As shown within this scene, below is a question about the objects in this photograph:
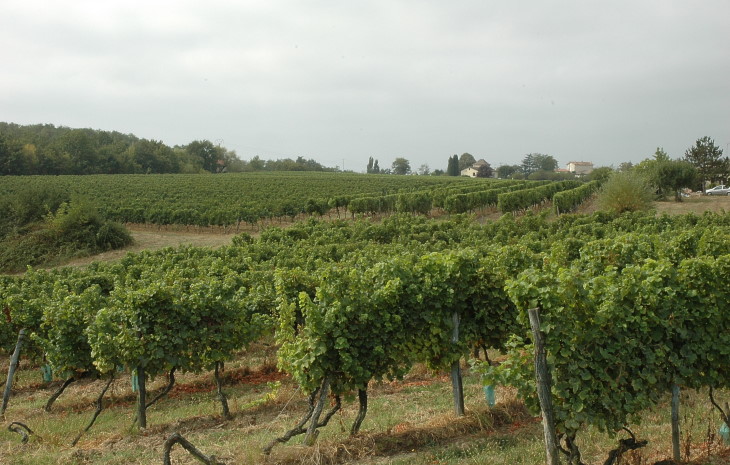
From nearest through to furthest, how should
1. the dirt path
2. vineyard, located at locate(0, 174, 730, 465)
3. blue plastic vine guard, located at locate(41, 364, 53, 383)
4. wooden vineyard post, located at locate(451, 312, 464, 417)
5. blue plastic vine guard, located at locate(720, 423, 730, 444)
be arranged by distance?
vineyard, located at locate(0, 174, 730, 465) → blue plastic vine guard, located at locate(720, 423, 730, 444) → wooden vineyard post, located at locate(451, 312, 464, 417) → blue plastic vine guard, located at locate(41, 364, 53, 383) → the dirt path

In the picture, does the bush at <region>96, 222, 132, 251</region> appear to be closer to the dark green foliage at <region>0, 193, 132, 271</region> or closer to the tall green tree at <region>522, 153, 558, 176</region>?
the dark green foliage at <region>0, 193, 132, 271</region>

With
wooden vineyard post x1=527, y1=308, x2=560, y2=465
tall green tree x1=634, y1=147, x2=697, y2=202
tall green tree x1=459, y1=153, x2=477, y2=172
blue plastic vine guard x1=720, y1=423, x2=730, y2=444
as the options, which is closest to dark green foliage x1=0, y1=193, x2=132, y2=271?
wooden vineyard post x1=527, y1=308, x2=560, y2=465

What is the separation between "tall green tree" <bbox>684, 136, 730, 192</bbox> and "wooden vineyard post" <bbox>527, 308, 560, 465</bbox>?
2478 inches

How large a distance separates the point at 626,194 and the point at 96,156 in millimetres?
79877

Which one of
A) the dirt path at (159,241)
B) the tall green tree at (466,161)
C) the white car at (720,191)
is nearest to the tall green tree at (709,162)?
the white car at (720,191)

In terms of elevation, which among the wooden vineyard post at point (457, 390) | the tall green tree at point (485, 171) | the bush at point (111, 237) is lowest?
the wooden vineyard post at point (457, 390)

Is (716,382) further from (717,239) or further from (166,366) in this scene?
(166,366)

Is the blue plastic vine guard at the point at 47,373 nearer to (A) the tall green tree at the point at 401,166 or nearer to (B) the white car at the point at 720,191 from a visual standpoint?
(B) the white car at the point at 720,191

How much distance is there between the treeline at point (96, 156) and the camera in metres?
78.2

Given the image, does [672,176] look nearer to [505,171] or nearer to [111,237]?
[111,237]

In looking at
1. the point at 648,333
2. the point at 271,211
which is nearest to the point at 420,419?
the point at 648,333

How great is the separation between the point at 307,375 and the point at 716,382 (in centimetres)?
540

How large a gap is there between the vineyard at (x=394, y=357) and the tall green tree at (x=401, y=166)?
532 ft

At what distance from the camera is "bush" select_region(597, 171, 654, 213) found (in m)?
41.6
